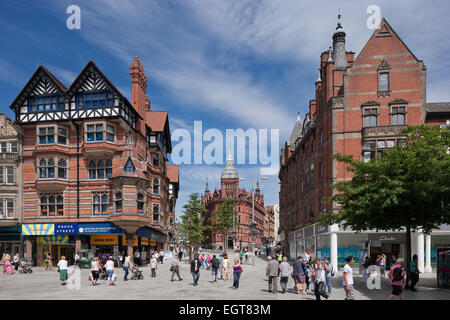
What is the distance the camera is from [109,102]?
35.8m

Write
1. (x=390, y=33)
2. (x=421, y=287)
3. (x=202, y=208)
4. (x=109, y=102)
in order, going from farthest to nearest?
1. (x=202, y=208)
2. (x=109, y=102)
3. (x=390, y=33)
4. (x=421, y=287)

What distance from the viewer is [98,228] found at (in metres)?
35.8

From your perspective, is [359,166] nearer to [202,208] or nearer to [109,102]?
Answer: [109,102]

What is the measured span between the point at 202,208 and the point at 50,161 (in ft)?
73.1

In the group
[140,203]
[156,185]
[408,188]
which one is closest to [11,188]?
[140,203]

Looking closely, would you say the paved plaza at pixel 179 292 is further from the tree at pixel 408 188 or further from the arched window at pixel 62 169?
the arched window at pixel 62 169

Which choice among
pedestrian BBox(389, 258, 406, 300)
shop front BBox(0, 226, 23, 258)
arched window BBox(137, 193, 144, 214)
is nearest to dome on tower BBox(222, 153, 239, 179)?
arched window BBox(137, 193, 144, 214)

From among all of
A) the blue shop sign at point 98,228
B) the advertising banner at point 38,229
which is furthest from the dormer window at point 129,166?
the advertising banner at point 38,229

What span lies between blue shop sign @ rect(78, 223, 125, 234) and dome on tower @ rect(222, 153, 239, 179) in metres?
98.6

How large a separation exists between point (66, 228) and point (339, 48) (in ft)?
98.0

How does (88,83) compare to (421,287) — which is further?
(88,83)

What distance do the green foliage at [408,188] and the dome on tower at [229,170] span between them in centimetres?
11429
